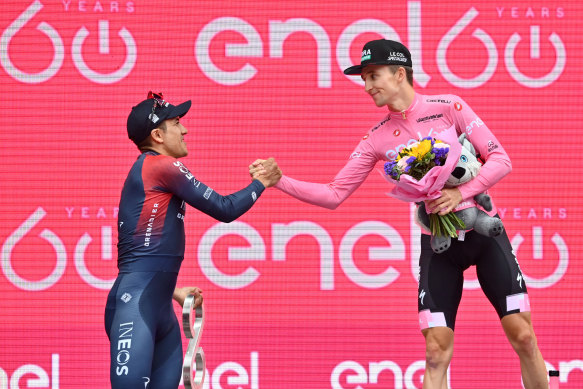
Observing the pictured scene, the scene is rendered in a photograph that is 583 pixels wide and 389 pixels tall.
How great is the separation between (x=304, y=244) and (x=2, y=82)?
244 centimetres

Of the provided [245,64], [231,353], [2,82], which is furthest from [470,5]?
[2,82]

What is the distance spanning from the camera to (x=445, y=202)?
11.9ft

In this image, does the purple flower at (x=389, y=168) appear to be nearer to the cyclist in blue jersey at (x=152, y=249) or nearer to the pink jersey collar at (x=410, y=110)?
the pink jersey collar at (x=410, y=110)

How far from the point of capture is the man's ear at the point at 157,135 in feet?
12.1

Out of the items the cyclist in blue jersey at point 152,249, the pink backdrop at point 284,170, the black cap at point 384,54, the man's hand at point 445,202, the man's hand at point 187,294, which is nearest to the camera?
the cyclist in blue jersey at point 152,249

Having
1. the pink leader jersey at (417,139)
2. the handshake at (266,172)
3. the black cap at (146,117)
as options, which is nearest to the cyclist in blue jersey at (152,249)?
the black cap at (146,117)

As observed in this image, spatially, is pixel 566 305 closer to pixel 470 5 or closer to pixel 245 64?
pixel 470 5

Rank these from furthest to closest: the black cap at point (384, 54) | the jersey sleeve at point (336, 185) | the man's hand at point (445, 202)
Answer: the jersey sleeve at point (336, 185)
the black cap at point (384, 54)
the man's hand at point (445, 202)

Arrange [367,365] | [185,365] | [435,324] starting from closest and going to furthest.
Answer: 1. [185,365]
2. [435,324]
3. [367,365]

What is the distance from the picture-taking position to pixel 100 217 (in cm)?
569

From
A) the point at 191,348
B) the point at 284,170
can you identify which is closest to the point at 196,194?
the point at 191,348

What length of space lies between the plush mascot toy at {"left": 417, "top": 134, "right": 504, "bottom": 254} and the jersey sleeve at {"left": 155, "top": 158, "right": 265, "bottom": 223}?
88 cm

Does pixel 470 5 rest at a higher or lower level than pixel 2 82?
higher

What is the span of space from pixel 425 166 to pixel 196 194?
100 centimetres
